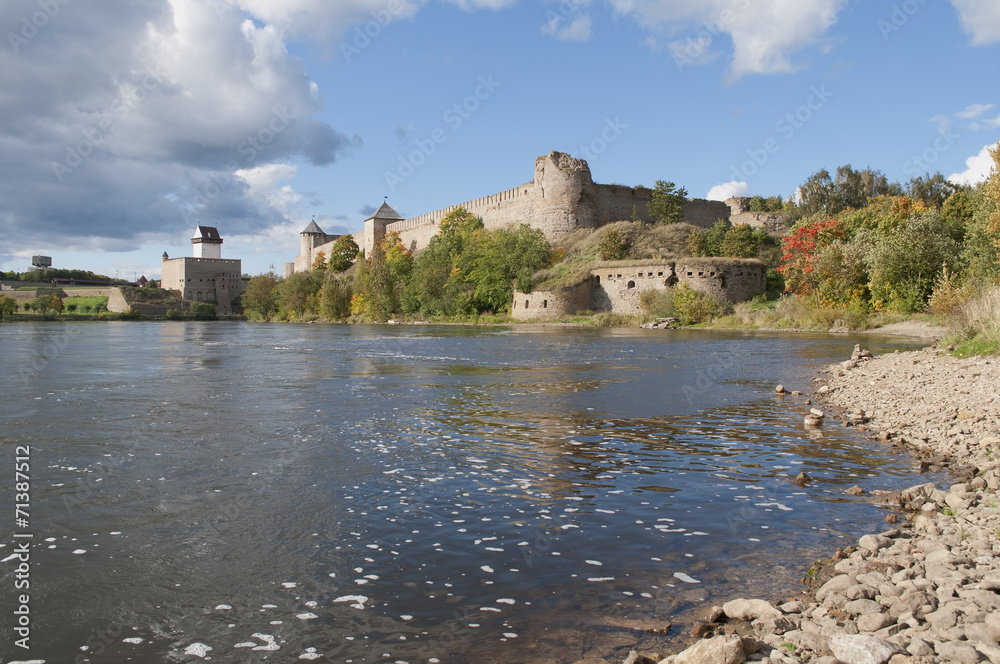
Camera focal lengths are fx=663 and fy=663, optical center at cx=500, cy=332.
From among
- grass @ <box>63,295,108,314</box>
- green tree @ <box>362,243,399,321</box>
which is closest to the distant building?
grass @ <box>63,295,108,314</box>

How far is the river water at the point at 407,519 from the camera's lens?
10.3 feet

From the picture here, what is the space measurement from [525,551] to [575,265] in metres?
39.3

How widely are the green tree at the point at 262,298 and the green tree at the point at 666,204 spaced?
41.3 meters

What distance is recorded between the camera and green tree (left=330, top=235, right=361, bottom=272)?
70000 mm

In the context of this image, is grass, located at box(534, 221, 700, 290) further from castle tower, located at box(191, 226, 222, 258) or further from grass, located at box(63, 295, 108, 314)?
castle tower, located at box(191, 226, 222, 258)

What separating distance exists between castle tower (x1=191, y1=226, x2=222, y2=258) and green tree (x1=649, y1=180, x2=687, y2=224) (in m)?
72.8

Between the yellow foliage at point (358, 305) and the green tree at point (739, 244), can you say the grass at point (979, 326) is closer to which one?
the green tree at point (739, 244)

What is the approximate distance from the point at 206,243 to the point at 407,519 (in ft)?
340

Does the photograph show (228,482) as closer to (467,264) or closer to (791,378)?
(791,378)

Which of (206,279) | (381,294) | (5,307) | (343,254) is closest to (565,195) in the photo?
(381,294)

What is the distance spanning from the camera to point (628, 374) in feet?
44.1

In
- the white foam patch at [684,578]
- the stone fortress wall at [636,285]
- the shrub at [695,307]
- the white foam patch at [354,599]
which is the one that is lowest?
the white foam patch at [354,599]

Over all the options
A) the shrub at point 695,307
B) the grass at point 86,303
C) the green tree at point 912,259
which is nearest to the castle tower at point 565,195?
the shrub at point 695,307

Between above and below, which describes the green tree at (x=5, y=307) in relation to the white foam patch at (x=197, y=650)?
above
